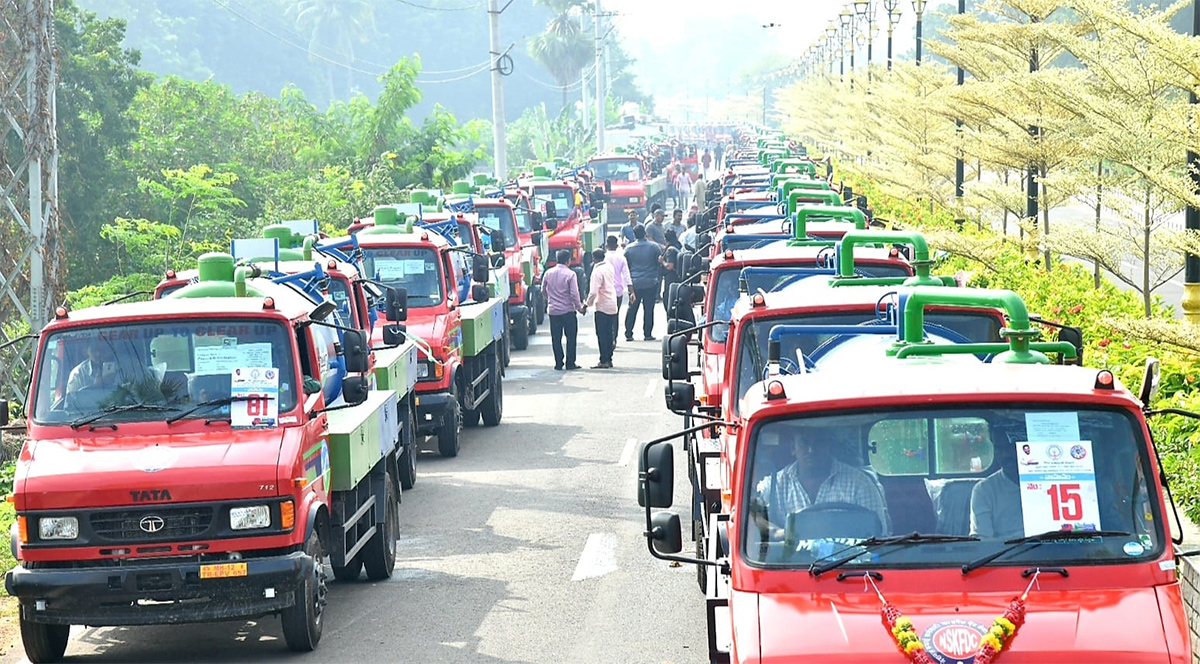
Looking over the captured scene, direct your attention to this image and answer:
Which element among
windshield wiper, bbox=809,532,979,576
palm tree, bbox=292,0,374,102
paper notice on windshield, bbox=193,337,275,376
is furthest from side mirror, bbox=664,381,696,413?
palm tree, bbox=292,0,374,102

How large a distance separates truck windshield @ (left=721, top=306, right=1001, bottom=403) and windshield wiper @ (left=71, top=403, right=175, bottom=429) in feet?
11.0

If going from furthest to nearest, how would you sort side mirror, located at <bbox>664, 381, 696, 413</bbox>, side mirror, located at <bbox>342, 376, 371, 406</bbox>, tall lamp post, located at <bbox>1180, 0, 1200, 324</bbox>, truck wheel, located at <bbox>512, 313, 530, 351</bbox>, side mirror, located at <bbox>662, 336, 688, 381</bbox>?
truck wheel, located at <bbox>512, 313, 530, 351</bbox>, tall lamp post, located at <bbox>1180, 0, 1200, 324</bbox>, side mirror, located at <bbox>662, 336, 688, 381</bbox>, side mirror, located at <bbox>664, 381, 696, 413</bbox>, side mirror, located at <bbox>342, 376, 371, 406</bbox>

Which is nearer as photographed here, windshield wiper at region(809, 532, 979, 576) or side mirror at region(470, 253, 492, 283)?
windshield wiper at region(809, 532, 979, 576)

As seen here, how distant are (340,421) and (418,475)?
17.9 ft

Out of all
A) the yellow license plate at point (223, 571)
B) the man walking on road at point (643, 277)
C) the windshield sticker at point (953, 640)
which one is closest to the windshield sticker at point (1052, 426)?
the windshield sticker at point (953, 640)

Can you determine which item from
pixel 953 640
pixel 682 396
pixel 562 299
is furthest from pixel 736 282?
pixel 562 299

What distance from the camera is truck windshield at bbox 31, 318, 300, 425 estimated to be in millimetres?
10641

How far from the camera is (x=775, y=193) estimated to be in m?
25.7

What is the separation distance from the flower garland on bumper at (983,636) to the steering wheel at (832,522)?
463 millimetres

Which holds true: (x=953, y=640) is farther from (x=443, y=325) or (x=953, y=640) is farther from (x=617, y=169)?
(x=617, y=169)

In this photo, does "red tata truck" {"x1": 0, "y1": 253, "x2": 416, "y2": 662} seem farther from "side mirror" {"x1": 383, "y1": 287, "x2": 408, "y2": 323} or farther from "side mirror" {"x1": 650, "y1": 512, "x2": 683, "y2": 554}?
"side mirror" {"x1": 383, "y1": 287, "x2": 408, "y2": 323}

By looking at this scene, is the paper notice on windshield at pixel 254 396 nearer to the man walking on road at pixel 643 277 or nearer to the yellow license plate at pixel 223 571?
the yellow license plate at pixel 223 571

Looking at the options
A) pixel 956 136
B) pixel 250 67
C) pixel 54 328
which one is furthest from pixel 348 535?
pixel 250 67

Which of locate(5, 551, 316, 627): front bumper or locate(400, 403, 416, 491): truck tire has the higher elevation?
locate(5, 551, 316, 627): front bumper
